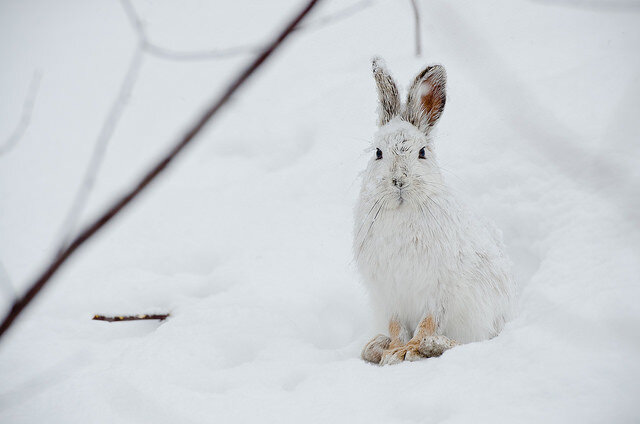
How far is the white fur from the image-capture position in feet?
8.11

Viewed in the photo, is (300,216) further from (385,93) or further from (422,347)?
(422,347)

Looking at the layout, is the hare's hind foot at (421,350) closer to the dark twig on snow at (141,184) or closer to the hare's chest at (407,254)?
the hare's chest at (407,254)

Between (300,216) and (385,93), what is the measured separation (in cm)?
153

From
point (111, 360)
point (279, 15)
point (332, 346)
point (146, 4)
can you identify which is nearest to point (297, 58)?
point (279, 15)

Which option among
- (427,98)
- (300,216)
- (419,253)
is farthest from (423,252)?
(300,216)

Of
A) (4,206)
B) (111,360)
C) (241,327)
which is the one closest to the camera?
(111,360)

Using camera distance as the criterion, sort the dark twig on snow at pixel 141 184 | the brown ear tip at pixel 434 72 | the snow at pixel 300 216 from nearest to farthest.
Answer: the dark twig on snow at pixel 141 184
the snow at pixel 300 216
the brown ear tip at pixel 434 72

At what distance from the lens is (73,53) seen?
22.1 ft

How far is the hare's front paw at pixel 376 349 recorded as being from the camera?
2.49 metres

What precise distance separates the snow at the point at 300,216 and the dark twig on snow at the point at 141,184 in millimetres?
96

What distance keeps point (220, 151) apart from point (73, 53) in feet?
10.3

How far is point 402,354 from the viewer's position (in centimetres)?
234

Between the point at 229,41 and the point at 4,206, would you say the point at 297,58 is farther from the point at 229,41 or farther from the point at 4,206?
the point at 4,206

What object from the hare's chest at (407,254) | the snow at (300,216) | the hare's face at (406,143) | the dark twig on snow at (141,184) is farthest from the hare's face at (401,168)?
the dark twig on snow at (141,184)
